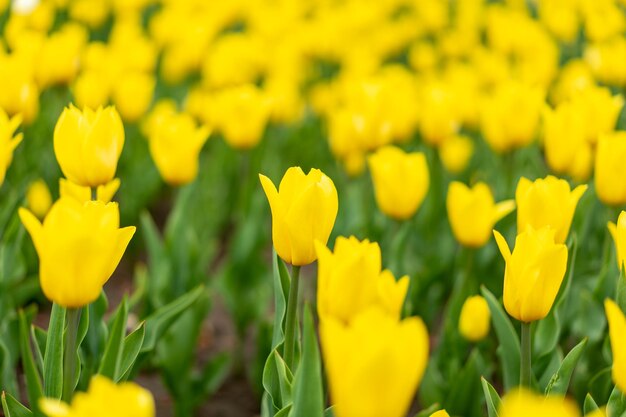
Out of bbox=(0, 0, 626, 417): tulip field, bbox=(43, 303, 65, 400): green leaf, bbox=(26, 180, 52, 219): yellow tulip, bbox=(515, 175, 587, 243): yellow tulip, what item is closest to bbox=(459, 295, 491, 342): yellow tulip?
bbox=(0, 0, 626, 417): tulip field

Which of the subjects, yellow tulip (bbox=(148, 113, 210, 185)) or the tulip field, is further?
yellow tulip (bbox=(148, 113, 210, 185))

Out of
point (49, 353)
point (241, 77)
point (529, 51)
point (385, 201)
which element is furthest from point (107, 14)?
point (49, 353)

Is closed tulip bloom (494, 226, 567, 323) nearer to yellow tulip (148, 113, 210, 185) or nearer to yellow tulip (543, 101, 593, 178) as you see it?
yellow tulip (543, 101, 593, 178)

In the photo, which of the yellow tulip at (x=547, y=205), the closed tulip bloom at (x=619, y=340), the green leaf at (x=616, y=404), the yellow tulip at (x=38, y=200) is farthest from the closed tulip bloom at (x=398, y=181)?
the closed tulip bloom at (x=619, y=340)

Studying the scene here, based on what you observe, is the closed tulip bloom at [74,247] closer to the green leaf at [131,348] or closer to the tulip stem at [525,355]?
the green leaf at [131,348]

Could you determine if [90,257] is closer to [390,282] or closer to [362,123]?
[390,282]
